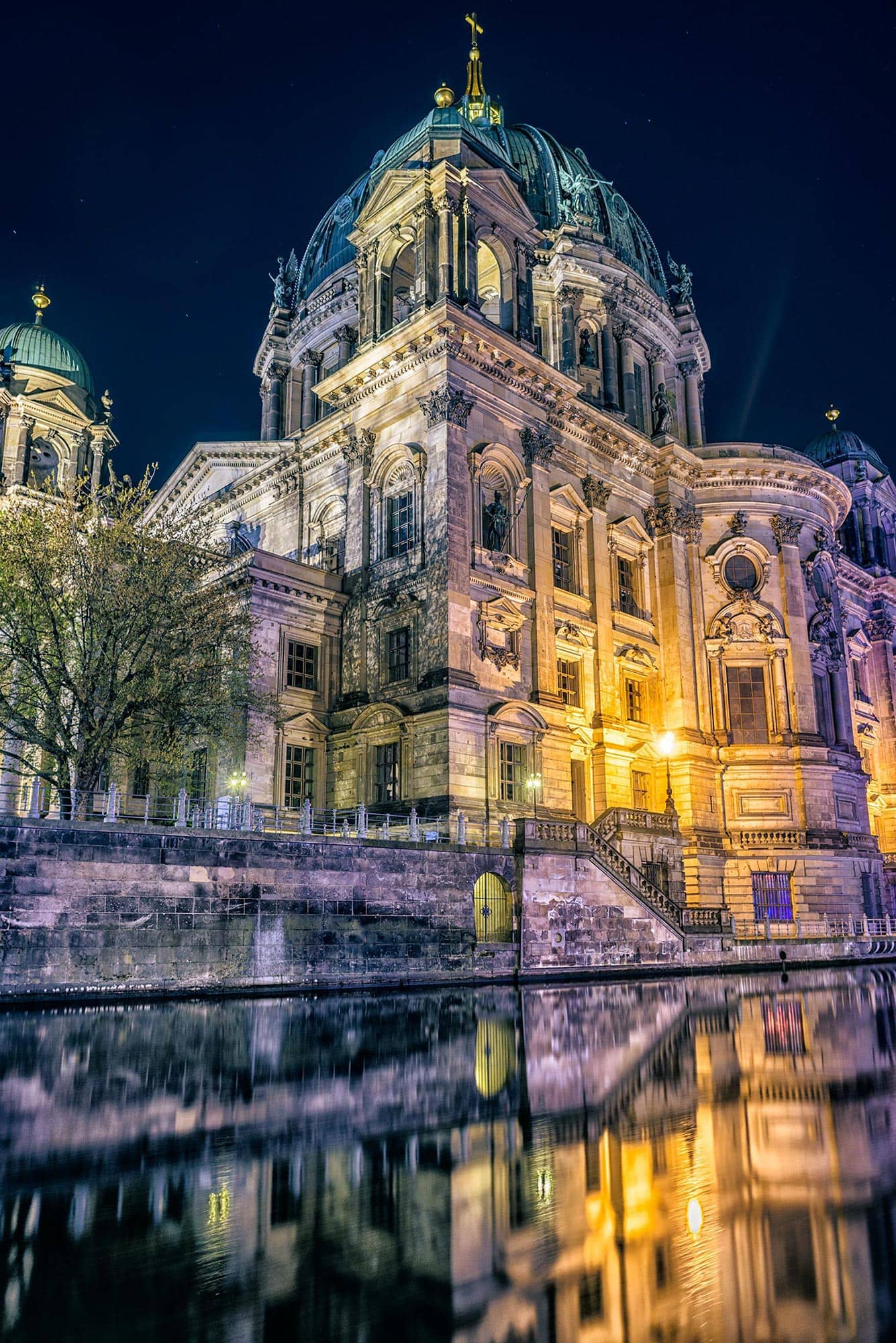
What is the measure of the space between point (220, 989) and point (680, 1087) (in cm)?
1312

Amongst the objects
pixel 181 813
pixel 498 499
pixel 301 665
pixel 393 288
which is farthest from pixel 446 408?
pixel 181 813

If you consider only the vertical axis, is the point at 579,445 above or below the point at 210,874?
above

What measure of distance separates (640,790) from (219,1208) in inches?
1430

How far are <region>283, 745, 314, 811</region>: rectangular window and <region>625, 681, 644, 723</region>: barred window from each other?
43.9 ft

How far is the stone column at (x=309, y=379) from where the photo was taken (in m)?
53.2

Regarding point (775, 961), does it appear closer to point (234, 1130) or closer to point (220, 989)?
point (220, 989)

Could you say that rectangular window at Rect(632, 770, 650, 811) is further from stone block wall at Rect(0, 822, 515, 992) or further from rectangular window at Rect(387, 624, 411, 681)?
stone block wall at Rect(0, 822, 515, 992)

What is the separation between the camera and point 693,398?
5375 centimetres

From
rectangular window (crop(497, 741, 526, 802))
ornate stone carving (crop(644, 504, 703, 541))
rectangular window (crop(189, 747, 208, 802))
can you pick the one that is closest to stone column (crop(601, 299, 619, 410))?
ornate stone carving (crop(644, 504, 703, 541))

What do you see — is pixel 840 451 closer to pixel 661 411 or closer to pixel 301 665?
pixel 661 411

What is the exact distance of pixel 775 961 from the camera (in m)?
31.8

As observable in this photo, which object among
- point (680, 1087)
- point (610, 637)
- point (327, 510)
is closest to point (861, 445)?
point (610, 637)

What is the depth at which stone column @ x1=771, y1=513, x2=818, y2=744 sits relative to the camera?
43.9 m

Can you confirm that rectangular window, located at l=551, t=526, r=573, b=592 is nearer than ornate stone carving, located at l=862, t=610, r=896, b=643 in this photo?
Yes
